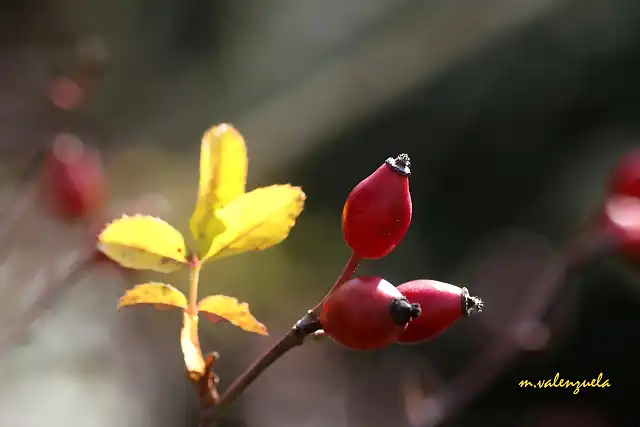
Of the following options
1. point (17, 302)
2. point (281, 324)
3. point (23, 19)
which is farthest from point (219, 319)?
point (23, 19)

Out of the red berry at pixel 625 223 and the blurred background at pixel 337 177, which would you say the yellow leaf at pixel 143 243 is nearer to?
the blurred background at pixel 337 177

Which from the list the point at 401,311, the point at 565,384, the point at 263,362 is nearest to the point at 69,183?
the point at 263,362

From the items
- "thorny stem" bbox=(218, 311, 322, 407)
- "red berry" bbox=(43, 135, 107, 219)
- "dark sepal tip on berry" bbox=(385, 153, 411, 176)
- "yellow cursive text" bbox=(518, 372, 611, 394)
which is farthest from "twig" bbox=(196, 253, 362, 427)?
"red berry" bbox=(43, 135, 107, 219)

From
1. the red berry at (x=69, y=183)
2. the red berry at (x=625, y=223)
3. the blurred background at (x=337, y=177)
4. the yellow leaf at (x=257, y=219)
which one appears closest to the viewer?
the yellow leaf at (x=257, y=219)

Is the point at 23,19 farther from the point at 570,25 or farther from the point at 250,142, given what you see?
the point at 570,25

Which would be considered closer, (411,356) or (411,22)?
(411,356)

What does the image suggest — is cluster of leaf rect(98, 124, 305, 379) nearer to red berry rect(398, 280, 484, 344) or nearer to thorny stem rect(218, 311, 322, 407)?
thorny stem rect(218, 311, 322, 407)

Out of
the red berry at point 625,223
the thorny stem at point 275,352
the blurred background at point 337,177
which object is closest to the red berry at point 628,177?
the red berry at point 625,223
